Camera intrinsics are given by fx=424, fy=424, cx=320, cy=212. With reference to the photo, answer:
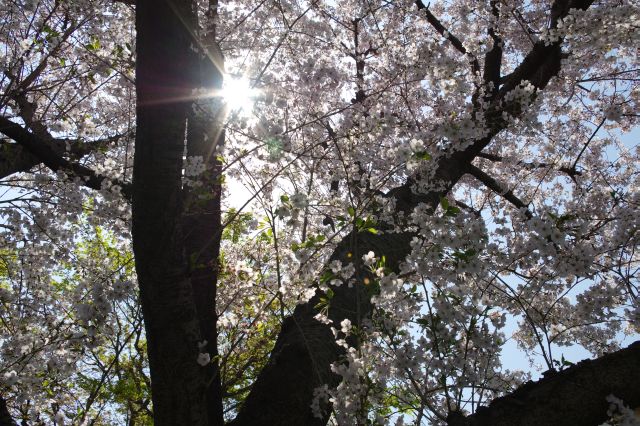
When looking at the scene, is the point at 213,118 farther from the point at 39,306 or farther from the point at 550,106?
the point at 550,106

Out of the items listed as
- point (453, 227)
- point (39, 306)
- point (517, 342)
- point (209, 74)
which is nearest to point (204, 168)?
point (209, 74)

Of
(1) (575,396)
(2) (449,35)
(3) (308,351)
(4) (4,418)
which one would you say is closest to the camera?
(1) (575,396)

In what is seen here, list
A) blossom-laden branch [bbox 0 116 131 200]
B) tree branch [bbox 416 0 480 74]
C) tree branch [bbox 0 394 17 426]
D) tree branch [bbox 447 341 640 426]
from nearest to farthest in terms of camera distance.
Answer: tree branch [bbox 447 341 640 426] → tree branch [bbox 0 394 17 426] → blossom-laden branch [bbox 0 116 131 200] → tree branch [bbox 416 0 480 74]

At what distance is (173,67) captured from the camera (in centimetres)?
240

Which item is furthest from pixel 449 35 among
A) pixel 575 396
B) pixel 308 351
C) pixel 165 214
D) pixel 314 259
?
pixel 575 396

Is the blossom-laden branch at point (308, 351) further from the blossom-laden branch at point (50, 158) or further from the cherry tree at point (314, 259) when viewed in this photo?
the blossom-laden branch at point (50, 158)

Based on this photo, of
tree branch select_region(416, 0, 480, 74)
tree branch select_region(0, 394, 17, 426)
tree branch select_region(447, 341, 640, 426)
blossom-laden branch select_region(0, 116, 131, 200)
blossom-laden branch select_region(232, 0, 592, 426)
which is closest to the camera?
tree branch select_region(447, 341, 640, 426)

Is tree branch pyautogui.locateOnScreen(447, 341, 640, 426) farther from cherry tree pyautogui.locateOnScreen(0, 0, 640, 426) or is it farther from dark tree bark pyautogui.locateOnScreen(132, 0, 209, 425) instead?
dark tree bark pyautogui.locateOnScreen(132, 0, 209, 425)

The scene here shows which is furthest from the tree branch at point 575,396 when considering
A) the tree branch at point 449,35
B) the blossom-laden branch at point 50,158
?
the tree branch at point 449,35

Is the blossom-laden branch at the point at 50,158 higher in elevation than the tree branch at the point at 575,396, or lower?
higher

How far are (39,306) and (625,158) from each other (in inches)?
453

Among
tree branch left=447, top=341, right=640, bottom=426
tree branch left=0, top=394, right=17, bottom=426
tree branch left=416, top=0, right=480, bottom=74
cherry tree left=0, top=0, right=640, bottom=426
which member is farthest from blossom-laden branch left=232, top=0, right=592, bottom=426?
tree branch left=416, top=0, right=480, bottom=74

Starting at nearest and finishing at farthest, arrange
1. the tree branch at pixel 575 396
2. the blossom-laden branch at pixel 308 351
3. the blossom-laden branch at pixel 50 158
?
the tree branch at pixel 575 396, the blossom-laden branch at pixel 308 351, the blossom-laden branch at pixel 50 158

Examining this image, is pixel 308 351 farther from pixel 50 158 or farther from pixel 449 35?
pixel 449 35
